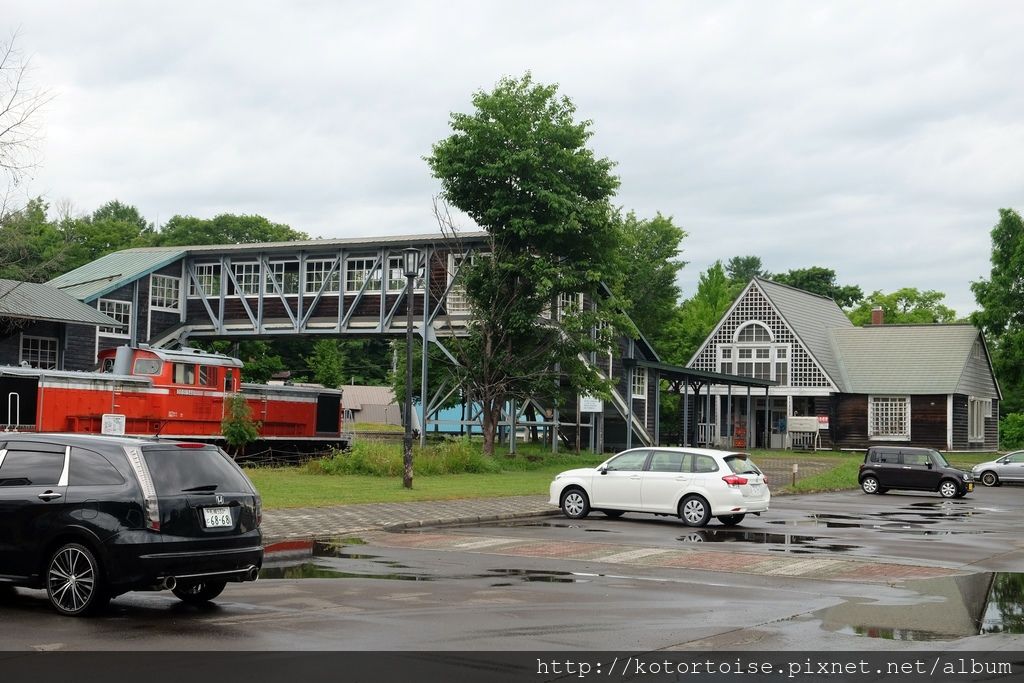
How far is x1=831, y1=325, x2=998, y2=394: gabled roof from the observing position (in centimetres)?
6025

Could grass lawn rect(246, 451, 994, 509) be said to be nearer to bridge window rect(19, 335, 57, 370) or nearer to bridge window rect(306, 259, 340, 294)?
bridge window rect(306, 259, 340, 294)

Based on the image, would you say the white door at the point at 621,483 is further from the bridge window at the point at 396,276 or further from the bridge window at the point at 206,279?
the bridge window at the point at 206,279

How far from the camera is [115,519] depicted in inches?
401

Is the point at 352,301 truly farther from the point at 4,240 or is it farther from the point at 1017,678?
the point at 1017,678

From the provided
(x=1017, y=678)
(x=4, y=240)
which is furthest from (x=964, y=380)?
(x=1017, y=678)

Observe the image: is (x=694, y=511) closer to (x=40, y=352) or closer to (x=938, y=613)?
(x=938, y=613)

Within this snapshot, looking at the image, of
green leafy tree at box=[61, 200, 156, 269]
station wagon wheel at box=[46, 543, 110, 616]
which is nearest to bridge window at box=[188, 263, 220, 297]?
green leafy tree at box=[61, 200, 156, 269]

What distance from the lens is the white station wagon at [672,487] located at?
21.0 meters

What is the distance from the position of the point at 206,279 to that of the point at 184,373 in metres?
15.7

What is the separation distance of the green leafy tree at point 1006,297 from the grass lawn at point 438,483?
595 inches

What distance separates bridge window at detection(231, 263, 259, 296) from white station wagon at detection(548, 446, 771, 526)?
30.6 m

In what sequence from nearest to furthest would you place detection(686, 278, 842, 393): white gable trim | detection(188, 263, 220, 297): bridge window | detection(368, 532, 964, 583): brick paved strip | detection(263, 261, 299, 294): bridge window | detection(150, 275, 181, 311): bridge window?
detection(368, 532, 964, 583): brick paved strip
detection(263, 261, 299, 294): bridge window
detection(150, 275, 181, 311): bridge window
detection(188, 263, 220, 297): bridge window
detection(686, 278, 842, 393): white gable trim

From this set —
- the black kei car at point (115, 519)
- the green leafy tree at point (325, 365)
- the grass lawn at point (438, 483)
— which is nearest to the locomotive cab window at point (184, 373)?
the grass lawn at point (438, 483)

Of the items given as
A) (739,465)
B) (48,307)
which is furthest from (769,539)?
(48,307)
